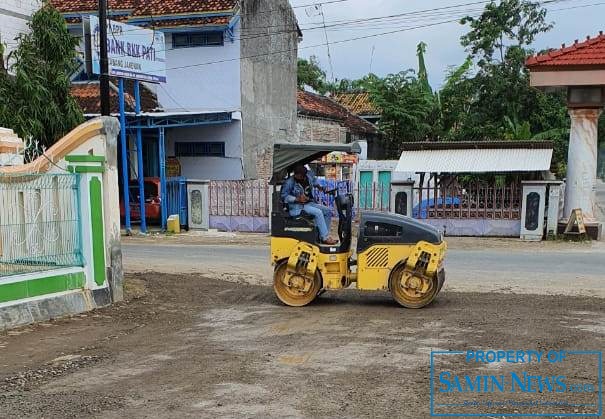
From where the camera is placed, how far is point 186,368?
5.88m

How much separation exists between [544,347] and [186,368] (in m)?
3.64

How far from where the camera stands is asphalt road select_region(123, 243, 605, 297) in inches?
412

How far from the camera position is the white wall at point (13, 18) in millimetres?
18672

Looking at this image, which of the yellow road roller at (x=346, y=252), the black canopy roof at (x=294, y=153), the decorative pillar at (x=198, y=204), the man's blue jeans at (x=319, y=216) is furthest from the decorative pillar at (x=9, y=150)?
the decorative pillar at (x=198, y=204)

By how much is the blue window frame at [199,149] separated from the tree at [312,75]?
20850mm

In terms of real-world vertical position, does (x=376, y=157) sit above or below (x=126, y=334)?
above

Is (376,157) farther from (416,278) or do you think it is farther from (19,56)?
(416,278)

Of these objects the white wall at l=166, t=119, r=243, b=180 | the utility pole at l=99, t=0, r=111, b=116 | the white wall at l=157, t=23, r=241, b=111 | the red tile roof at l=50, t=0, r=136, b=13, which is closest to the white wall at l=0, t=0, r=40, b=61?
the red tile roof at l=50, t=0, r=136, b=13

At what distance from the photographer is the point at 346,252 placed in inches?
338

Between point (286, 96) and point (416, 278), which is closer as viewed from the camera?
point (416, 278)

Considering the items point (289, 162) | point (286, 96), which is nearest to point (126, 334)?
point (289, 162)

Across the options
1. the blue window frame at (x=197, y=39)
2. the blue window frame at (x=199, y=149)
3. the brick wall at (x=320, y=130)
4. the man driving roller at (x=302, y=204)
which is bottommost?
the man driving roller at (x=302, y=204)

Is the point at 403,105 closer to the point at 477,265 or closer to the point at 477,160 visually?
the point at 477,160

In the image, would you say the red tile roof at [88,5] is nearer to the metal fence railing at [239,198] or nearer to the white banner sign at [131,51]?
the white banner sign at [131,51]
